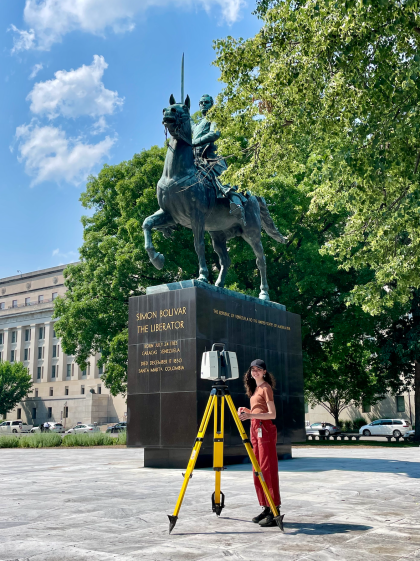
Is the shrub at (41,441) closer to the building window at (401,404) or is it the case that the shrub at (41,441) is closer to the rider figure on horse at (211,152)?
the rider figure on horse at (211,152)

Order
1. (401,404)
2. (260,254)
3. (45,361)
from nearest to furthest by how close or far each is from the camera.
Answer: (260,254)
(401,404)
(45,361)

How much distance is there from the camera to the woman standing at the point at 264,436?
6.29m

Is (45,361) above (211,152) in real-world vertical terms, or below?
below

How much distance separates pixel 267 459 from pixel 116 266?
76.9 feet

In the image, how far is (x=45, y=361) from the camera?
85188mm

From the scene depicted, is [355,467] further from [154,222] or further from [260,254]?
[154,222]

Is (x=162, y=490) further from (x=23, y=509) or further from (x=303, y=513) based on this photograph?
(x=303, y=513)

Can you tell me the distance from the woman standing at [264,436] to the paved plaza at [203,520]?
259mm

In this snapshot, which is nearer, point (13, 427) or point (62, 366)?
point (13, 427)

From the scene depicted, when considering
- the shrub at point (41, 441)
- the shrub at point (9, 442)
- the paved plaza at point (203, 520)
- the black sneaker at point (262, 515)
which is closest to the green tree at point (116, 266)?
the shrub at point (41, 441)

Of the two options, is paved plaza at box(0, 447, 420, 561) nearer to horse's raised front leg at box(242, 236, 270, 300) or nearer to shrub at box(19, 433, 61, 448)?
horse's raised front leg at box(242, 236, 270, 300)

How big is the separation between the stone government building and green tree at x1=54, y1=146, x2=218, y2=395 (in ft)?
148

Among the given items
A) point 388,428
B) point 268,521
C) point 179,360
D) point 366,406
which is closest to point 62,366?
point 366,406

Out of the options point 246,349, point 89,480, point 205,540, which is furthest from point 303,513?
point 246,349
